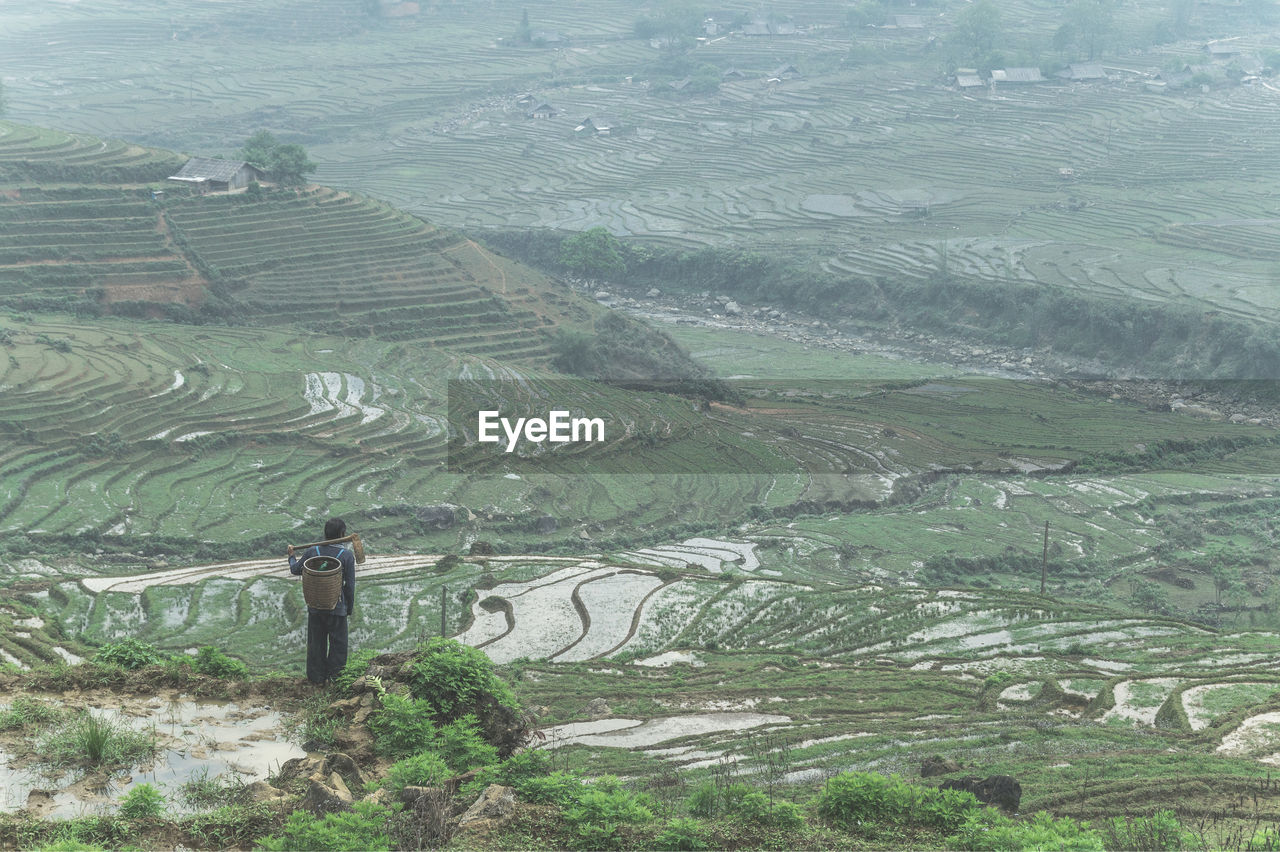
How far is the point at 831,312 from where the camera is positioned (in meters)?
62.4

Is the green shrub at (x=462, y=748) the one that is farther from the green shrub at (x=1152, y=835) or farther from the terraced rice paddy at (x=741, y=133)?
the terraced rice paddy at (x=741, y=133)

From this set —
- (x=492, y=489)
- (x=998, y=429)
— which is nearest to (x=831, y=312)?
(x=998, y=429)

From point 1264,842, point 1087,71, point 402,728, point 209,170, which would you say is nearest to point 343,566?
point 402,728

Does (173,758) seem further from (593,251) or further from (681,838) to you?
(593,251)

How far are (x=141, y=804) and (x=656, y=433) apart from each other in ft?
108

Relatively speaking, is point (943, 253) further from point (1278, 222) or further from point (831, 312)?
point (1278, 222)

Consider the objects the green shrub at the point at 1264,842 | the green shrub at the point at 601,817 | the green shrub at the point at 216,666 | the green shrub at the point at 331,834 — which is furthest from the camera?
the green shrub at the point at 216,666

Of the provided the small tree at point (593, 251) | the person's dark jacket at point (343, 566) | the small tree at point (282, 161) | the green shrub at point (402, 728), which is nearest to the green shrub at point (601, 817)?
the green shrub at point (402, 728)

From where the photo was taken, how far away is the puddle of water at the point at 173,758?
8969mm

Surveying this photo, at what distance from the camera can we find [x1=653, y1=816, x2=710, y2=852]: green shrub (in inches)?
338

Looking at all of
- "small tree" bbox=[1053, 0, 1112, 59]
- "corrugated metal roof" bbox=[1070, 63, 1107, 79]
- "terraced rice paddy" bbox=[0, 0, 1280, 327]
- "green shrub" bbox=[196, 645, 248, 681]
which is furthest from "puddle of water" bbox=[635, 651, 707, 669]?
"small tree" bbox=[1053, 0, 1112, 59]

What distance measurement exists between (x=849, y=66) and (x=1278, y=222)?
4027 centimetres

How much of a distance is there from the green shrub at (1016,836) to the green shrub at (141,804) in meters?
5.56

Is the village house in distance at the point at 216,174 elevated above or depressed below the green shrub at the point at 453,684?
above
